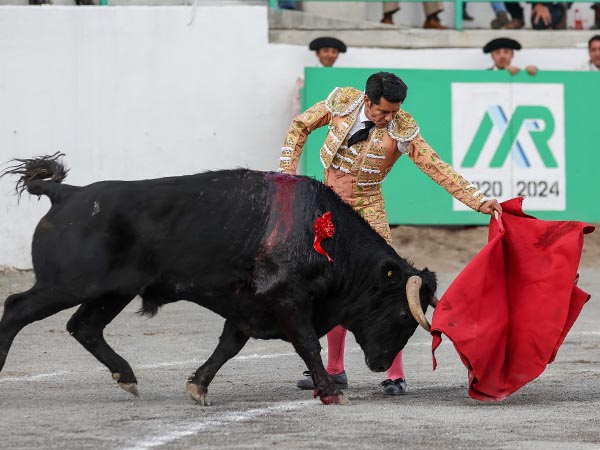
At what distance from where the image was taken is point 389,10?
13.0 meters

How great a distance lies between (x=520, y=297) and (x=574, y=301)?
0.26 meters

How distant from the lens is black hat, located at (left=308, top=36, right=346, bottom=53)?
38.5 ft

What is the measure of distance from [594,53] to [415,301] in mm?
6630

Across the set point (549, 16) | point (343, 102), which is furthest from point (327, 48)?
point (343, 102)

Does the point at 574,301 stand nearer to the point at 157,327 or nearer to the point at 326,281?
the point at 326,281

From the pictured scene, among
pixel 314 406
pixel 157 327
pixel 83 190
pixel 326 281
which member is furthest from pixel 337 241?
pixel 157 327

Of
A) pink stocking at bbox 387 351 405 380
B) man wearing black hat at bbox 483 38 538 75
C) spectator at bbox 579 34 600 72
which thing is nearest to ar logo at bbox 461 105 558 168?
man wearing black hat at bbox 483 38 538 75

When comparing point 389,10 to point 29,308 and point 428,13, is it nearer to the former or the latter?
point 428,13

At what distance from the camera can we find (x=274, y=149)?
11.9 m

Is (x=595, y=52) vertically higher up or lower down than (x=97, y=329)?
higher up

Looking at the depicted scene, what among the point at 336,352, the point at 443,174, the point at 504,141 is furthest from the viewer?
the point at 504,141

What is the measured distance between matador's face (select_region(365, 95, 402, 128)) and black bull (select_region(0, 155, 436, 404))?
43 centimetres

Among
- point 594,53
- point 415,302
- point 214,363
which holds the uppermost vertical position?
point 594,53

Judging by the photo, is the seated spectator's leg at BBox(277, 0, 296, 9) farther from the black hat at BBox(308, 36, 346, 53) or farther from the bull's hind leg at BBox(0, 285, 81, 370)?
the bull's hind leg at BBox(0, 285, 81, 370)
